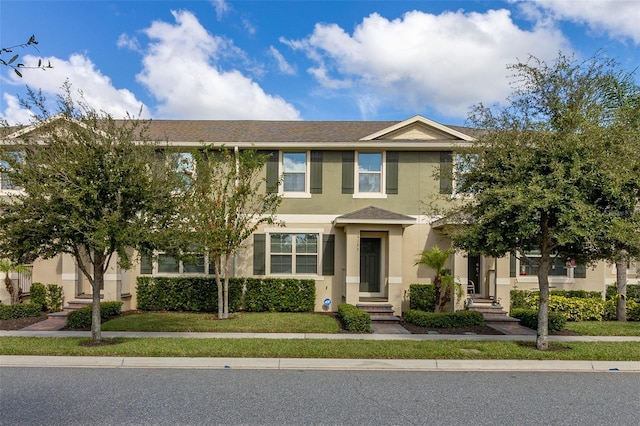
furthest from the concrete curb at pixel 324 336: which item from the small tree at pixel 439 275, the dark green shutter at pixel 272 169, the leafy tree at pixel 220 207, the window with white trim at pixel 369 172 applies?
the dark green shutter at pixel 272 169

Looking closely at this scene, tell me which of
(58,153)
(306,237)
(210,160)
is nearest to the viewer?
(58,153)

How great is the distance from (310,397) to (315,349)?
8.92ft

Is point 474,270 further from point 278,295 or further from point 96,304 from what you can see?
point 96,304

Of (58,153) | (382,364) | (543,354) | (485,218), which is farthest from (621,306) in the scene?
(58,153)

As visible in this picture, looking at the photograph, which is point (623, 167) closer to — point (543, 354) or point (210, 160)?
point (543, 354)

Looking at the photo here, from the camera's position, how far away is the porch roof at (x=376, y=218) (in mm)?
13961

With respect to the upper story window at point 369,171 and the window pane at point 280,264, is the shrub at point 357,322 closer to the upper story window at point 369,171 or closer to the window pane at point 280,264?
the window pane at point 280,264

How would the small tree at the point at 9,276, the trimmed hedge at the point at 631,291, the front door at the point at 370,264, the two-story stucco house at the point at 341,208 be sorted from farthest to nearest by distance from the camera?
the trimmed hedge at the point at 631,291 → the front door at the point at 370,264 → the two-story stucco house at the point at 341,208 → the small tree at the point at 9,276

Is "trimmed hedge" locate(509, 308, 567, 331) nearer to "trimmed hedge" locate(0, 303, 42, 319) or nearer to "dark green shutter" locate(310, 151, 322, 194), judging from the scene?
"dark green shutter" locate(310, 151, 322, 194)

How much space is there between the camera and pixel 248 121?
63.0 feet

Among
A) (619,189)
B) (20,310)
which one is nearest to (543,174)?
(619,189)

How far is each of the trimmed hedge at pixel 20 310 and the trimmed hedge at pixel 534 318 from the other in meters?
15.2

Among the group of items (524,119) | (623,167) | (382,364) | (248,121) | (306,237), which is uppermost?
(248,121)

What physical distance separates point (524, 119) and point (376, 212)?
235 inches
